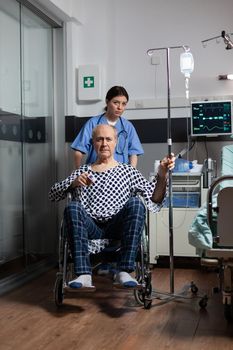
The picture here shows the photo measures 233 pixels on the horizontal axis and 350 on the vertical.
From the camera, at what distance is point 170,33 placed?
4152 mm

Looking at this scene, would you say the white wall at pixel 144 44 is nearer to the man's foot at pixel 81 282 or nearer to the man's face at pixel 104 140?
the man's face at pixel 104 140

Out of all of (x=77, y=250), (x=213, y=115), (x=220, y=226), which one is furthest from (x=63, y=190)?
(x=213, y=115)

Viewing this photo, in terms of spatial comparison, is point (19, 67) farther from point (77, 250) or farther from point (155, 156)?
point (77, 250)

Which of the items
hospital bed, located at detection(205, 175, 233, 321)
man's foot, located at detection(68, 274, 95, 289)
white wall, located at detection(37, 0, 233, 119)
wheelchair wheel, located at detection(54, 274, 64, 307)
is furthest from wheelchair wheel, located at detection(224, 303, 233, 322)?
white wall, located at detection(37, 0, 233, 119)

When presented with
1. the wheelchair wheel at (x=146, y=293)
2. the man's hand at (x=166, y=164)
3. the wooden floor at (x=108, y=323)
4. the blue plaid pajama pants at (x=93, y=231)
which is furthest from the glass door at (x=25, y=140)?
the man's hand at (x=166, y=164)

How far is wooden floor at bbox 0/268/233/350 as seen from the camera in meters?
2.14

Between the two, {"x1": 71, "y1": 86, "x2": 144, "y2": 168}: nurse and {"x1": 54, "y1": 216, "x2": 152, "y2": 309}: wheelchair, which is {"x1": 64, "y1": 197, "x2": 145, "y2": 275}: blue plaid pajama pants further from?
{"x1": 71, "y1": 86, "x2": 144, "y2": 168}: nurse

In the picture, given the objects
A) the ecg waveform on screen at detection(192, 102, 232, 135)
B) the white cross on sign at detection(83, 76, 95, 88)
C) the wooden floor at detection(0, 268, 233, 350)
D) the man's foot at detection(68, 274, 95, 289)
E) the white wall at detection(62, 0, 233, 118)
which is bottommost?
the wooden floor at detection(0, 268, 233, 350)

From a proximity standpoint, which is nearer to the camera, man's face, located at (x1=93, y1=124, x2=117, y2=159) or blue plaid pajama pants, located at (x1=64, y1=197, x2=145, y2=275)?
blue plaid pajama pants, located at (x1=64, y1=197, x2=145, y2=275)

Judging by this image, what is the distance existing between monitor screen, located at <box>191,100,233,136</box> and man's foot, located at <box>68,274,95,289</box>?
1.75 meters

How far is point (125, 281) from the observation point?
2.48 meters

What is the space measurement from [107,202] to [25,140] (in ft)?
3.98

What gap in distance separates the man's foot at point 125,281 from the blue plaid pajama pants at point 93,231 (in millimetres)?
31

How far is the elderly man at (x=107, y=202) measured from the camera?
2568mm
